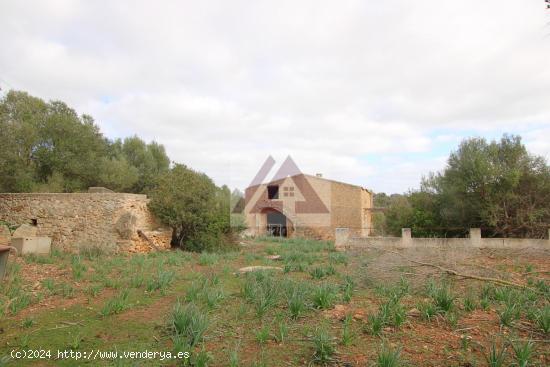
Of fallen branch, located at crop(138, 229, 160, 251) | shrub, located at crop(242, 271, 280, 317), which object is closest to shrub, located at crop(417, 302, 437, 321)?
shrub, located at crop(242, 271, 280, 317)

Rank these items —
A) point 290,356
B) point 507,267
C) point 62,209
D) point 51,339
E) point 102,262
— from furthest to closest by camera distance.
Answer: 1. point 62,209
2. point 102,262
3. point 507,267
4. point 51,339
5. point 290,356

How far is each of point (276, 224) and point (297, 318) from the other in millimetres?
22392

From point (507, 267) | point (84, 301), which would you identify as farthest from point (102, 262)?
point (507, 267)

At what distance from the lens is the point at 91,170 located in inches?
755

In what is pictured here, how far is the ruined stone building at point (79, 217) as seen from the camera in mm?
12477

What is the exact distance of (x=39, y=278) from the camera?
780 cm

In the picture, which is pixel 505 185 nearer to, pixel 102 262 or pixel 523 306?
pixel 523 306

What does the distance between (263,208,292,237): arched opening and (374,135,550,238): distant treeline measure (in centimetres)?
1208

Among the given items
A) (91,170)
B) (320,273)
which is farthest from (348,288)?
(91,170)

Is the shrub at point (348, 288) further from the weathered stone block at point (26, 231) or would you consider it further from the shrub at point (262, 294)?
the weathered stone block at point (26, 231)

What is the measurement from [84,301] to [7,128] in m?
8.92

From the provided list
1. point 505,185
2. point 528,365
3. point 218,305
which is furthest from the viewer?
point 505,185

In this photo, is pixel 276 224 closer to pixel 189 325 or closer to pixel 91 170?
pixel 91 170

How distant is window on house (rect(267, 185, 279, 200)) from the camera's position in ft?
87.3
